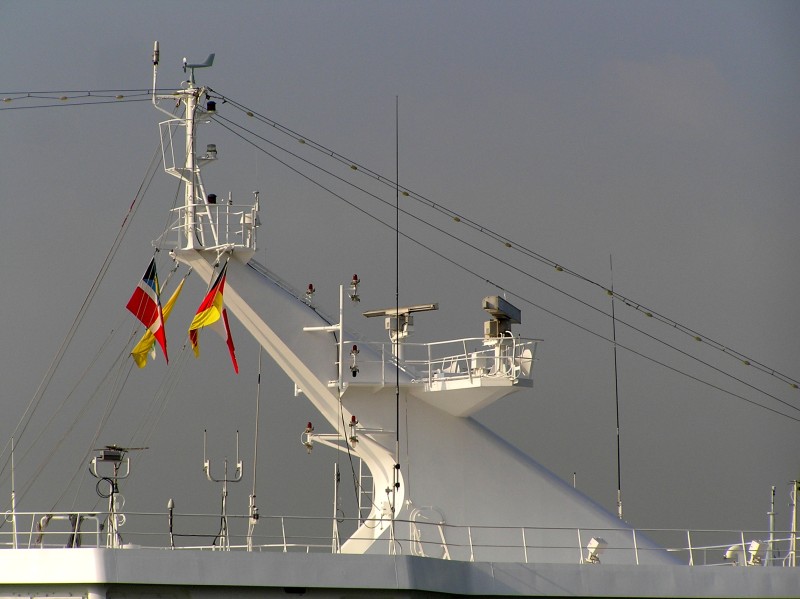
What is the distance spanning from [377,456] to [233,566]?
4.71m

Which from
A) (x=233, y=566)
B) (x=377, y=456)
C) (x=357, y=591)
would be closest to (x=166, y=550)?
(x=233, y=566)

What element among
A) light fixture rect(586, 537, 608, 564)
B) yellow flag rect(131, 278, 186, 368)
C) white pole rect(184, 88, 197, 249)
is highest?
white pole rect(184, 88, 197, 249)

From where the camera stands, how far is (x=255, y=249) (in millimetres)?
24766

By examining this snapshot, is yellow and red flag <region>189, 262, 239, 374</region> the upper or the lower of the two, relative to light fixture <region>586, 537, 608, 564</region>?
upper

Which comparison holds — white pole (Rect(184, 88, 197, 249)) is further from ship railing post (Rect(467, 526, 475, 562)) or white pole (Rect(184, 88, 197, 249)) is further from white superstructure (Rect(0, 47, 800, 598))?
ship railing post (Rect(467, 526, 475, 562))

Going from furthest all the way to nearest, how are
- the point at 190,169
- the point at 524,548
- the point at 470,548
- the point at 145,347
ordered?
the point at 145,347 < the point at 190,169 < the point at 524,548 < the point at 470,548

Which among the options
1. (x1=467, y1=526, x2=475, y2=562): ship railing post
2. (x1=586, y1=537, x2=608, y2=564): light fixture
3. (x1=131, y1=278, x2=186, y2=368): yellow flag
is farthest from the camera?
(x1=131, y1=278, x2=186, y2=368): yellow flag

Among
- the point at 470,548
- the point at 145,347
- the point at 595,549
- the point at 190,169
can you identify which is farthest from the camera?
the point at 145,347

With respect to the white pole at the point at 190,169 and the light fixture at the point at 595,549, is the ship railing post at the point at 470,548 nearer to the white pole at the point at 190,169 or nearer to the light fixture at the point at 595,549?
the light fixture at the point at 595,549

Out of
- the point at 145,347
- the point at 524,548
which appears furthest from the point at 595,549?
the point at 145,347

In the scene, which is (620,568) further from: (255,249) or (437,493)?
(255,249)

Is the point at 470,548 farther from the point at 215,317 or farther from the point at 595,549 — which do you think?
the point at 215,317

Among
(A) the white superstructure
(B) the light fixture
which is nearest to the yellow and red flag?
(A) the white superstructure

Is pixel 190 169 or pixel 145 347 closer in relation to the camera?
pixel 190 169
